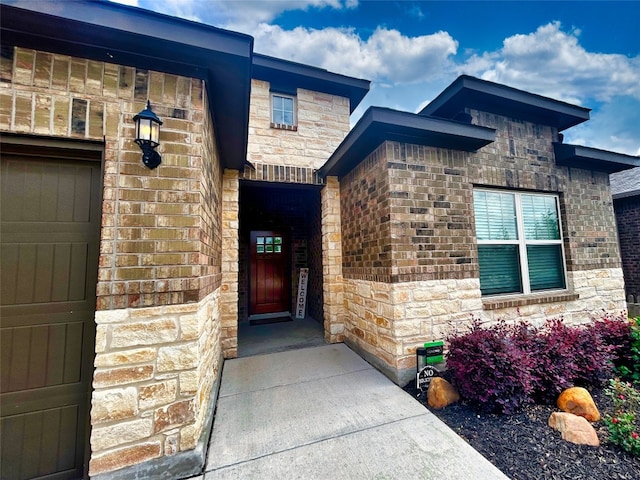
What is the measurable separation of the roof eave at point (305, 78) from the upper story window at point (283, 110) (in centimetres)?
23

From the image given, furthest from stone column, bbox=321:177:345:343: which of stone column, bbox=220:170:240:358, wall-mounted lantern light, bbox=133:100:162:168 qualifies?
wall-mounted lantern light, bbox=133:100:162:168

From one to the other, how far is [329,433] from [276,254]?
4.92 meters

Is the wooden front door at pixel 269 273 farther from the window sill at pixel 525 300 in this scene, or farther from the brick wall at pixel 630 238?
the brick wall at pixel 630 238

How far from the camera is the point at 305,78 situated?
479 cm

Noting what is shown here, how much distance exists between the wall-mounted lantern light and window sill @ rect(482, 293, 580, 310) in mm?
4188

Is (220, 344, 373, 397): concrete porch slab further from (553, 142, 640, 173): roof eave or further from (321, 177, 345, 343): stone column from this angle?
(553, 142, 640, 173): roof eave

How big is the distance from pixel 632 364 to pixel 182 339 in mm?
5361

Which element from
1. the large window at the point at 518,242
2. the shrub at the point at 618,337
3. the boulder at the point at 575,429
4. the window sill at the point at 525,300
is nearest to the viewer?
the boulder at the point at 575,429

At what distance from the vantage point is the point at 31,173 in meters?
1.71

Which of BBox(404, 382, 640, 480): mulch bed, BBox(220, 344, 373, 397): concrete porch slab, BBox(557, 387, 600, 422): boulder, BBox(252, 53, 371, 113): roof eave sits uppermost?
BBox(252, 53, 371, 113): roof eave

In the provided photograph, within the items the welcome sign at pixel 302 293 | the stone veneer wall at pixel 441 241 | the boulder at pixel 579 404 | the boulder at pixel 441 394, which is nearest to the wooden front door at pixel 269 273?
the welcome sign at pixel 302 293

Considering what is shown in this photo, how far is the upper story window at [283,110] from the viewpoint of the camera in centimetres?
480

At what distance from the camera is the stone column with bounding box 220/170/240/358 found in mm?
3805

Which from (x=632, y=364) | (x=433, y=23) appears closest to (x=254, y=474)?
(x=632, y=364)
